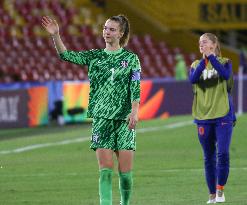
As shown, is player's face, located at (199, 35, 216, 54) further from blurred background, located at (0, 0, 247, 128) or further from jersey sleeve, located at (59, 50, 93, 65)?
blurred background, located at (0, 0, 247, 128)

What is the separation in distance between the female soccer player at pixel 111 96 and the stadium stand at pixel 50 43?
79.1ft

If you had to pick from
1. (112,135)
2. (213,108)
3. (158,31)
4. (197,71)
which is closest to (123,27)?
(112,135)

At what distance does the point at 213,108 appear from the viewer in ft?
41.3

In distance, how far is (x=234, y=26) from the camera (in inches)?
1957

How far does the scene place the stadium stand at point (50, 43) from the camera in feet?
122

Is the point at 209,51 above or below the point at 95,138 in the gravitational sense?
above

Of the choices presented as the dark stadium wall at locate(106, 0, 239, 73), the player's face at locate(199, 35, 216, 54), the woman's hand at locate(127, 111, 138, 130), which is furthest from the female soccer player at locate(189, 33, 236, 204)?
the dark stadium wall at locate(106, 0, 239, 73)

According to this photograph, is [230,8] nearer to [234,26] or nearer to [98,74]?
[234,26]

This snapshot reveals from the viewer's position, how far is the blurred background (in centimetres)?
3067

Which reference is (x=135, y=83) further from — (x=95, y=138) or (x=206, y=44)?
(x=206, y=44)

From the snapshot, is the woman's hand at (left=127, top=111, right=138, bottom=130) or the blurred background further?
the blurred background

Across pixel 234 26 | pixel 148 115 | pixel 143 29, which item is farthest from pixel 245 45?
pixel 148 115

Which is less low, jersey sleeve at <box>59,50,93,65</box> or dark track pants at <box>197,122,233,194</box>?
jersey sleeve at <box>59,50,93,65</box>

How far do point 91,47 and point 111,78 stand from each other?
3168cm
